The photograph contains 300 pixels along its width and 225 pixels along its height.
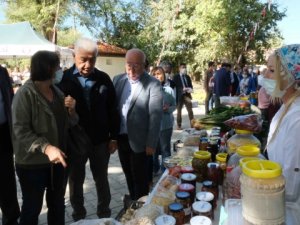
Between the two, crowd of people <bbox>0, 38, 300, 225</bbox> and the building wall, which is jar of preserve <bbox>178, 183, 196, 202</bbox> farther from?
the building wall

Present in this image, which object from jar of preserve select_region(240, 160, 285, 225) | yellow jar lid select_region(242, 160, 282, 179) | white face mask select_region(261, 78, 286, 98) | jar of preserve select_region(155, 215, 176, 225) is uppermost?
white face mask select_region(261, 78, 286, 98)

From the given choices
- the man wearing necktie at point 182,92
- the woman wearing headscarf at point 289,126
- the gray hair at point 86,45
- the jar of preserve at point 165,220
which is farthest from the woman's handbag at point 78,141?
the man wearing necktie at point 182,92

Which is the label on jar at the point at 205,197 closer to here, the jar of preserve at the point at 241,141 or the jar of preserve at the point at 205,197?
the jar of preserve at the point at 205,197

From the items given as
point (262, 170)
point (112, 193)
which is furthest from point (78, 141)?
point (262, 170)

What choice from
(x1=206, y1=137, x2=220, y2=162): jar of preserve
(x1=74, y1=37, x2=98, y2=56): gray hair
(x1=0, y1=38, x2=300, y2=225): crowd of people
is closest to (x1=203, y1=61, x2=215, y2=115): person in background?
(x1=0, y1=38, x2=300, y2=225): crowd of people

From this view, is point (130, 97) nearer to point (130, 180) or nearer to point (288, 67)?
point (130, 180)

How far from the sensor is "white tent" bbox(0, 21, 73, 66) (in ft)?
31.9

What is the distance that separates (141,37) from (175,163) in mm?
20325

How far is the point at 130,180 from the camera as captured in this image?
3480 millimetres

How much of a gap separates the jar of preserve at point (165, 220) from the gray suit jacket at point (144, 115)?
153cm

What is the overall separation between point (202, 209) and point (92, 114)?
5.25 ft

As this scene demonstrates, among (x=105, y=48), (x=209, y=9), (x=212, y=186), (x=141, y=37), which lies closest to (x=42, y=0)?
(x=105, y=48)

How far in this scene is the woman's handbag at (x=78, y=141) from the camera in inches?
112

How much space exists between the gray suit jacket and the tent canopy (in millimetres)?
7457
